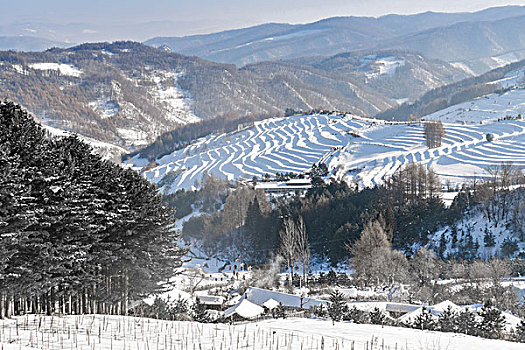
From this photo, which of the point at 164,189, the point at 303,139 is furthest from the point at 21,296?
the point at 303,139

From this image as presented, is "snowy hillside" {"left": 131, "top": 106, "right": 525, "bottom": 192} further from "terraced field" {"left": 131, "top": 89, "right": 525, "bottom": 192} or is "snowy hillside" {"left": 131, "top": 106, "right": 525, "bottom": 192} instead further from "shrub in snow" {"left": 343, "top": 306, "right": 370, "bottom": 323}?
"shrub in snow" {"left": 343, "top": 306, "right": 370, "bottom": 323}

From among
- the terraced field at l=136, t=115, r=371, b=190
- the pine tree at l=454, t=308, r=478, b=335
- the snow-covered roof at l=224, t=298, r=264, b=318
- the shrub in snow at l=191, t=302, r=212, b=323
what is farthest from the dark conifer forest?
the terraced field at l=136, t=115, r=371, b=190

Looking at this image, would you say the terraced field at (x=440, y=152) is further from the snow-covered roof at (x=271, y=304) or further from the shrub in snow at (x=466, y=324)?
the shrub in snow at (x=466, y=324)

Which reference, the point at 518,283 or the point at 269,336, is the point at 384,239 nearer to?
the point at 518,283

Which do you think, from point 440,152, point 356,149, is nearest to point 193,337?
point 440,152

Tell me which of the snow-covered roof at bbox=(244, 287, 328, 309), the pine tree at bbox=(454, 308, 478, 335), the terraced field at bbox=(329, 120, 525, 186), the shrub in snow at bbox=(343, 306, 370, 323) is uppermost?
the terraced field at bbox=(329, 120, 525, 186)
